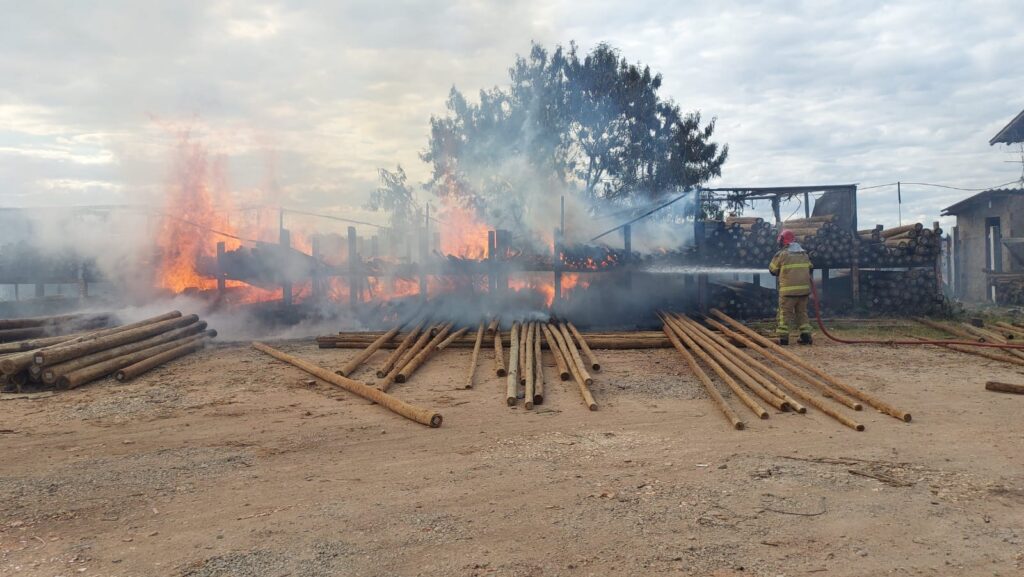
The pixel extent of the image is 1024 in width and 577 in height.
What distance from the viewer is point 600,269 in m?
15.6

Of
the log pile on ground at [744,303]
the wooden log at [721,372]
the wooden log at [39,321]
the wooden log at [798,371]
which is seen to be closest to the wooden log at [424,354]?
the wooden log at [721,372]

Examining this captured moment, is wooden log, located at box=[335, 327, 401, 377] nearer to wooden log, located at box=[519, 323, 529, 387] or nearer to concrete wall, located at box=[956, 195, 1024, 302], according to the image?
wooden log, located at box=[519, 323, 529, 387]

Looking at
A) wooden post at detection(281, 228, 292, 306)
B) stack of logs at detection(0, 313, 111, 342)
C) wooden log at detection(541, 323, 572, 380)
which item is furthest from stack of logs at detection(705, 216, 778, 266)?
stack of logs at detection(0, 313, 111, 342)

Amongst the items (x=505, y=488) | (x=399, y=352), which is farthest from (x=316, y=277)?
(x=505, y=488)

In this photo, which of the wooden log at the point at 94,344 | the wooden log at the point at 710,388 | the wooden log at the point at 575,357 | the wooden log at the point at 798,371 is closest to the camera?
the wooden log at the point at 710,388

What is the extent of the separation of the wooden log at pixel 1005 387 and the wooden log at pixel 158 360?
1236 cm

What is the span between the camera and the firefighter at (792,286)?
11547 millimetres

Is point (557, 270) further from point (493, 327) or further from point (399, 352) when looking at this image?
point (399, 352)

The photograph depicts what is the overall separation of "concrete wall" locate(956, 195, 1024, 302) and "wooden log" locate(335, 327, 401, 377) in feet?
71.8

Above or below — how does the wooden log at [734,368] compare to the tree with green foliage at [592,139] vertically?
below

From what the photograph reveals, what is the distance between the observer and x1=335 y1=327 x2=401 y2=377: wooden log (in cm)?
924

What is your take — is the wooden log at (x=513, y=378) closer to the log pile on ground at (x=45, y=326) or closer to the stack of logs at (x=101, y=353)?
the stack of logs at (x=101, y=353)

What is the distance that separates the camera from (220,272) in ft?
51.2

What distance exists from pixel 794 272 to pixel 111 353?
1220cm
